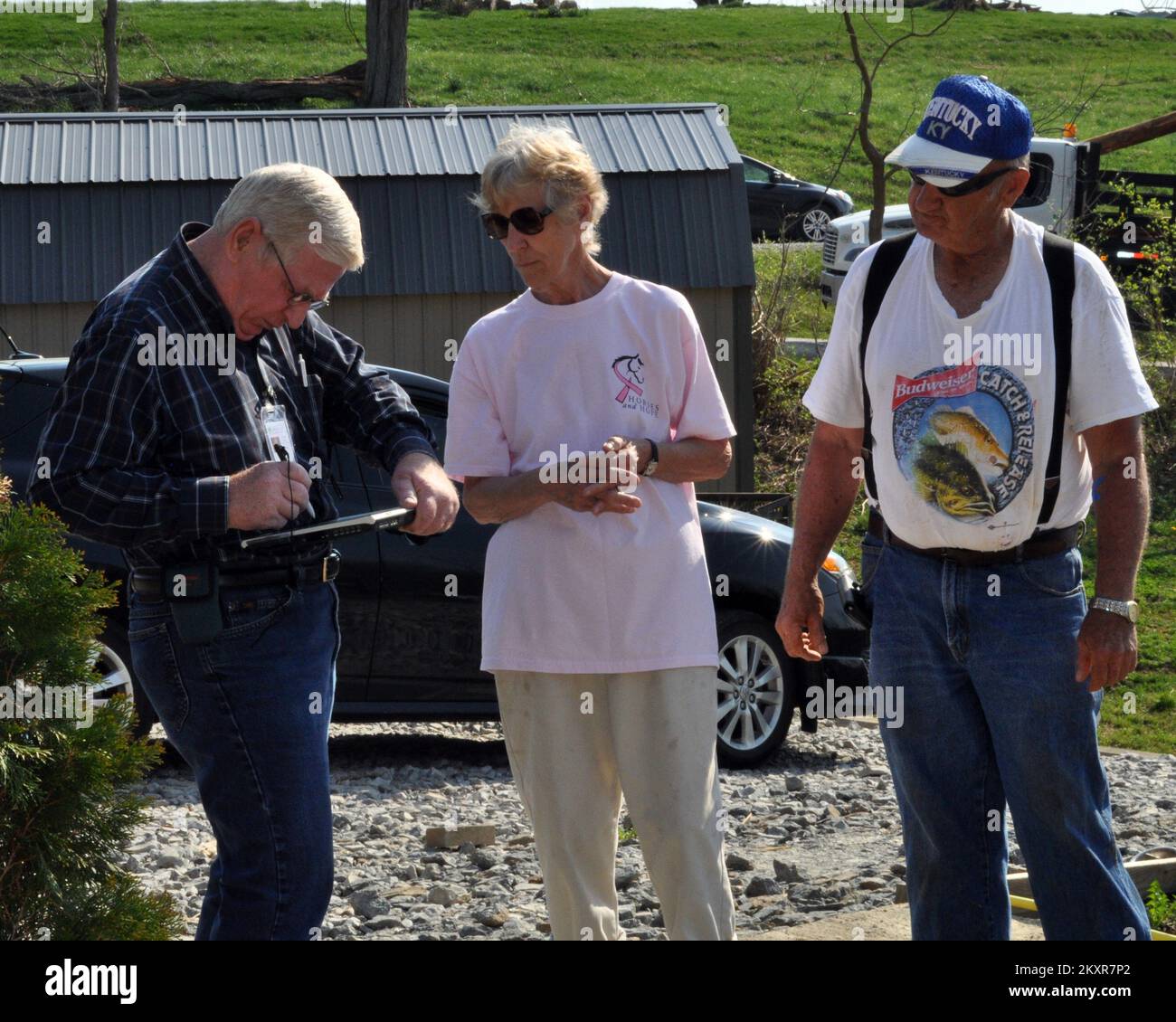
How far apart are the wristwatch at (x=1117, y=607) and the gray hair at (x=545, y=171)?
4.65ft

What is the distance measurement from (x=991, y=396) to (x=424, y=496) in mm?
1216

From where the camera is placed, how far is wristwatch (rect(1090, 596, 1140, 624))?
133 inches

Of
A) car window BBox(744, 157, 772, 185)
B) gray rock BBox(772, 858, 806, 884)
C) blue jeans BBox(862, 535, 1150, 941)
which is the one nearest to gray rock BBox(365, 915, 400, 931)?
gray rock BBox(772, 858, 806, 884)

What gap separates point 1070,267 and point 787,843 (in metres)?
3.51

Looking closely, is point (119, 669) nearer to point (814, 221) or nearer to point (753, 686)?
point (753, 686)

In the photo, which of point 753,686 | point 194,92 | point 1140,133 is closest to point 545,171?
point 753,686

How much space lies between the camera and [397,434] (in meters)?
3.72

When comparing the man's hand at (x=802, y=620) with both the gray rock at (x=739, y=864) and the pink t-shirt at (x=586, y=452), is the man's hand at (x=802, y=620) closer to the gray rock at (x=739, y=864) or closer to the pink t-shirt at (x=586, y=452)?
the pink t-shirt at (x=586, y=452)

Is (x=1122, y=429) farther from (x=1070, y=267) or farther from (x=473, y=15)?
(x=473, y=15)

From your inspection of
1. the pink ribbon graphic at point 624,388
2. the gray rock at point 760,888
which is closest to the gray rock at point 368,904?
the gray rock at point 760,888

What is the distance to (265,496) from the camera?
3193mm

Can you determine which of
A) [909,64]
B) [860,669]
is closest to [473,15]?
[909,64]

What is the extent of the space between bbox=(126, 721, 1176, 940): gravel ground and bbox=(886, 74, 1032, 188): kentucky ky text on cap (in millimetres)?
2467

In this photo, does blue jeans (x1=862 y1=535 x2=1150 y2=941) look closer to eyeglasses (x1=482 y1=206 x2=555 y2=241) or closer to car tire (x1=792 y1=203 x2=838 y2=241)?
eyeglasses (x1=482 y1=206 x2=555 y2=241)
